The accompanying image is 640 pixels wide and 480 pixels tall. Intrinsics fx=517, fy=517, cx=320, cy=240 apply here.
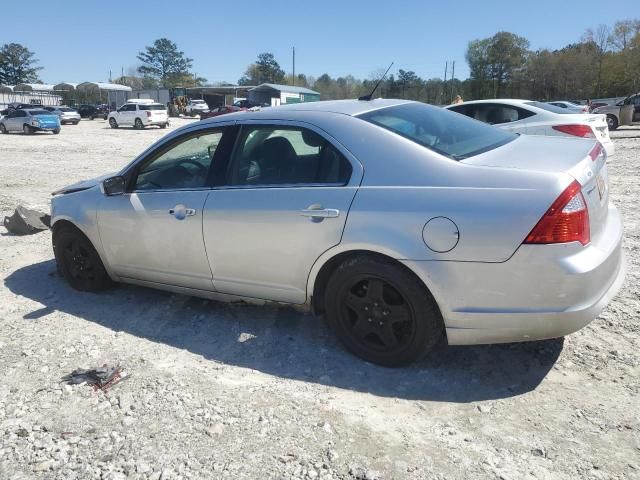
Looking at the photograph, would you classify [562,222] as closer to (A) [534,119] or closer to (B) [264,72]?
(A) [534,119]

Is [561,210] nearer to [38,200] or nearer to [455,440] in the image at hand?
[455,440]

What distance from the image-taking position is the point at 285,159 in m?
3.54

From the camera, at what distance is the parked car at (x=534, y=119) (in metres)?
9.28

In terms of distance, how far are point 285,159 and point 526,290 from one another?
1768 millimetres

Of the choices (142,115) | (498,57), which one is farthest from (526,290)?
(498,57)

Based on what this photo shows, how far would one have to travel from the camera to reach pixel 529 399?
287cm

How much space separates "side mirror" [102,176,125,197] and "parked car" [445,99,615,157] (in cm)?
732

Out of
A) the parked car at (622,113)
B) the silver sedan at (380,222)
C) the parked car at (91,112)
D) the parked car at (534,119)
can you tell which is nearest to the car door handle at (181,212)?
the silver sedan at (380,222)

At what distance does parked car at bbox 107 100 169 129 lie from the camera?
33906 millimetres

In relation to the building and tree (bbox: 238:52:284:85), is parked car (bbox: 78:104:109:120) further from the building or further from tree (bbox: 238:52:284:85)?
tree (bbox: 238:52:284:85)

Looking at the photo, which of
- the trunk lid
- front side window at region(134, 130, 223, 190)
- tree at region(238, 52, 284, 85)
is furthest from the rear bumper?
tree at region(238, 52, 284, 85)

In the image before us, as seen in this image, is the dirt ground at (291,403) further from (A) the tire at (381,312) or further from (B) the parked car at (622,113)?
(B) the parked car at (622,113)

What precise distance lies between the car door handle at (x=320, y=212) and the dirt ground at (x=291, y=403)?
3.16 ft

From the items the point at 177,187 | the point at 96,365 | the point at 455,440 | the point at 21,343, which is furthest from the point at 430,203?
the point at 21,343
